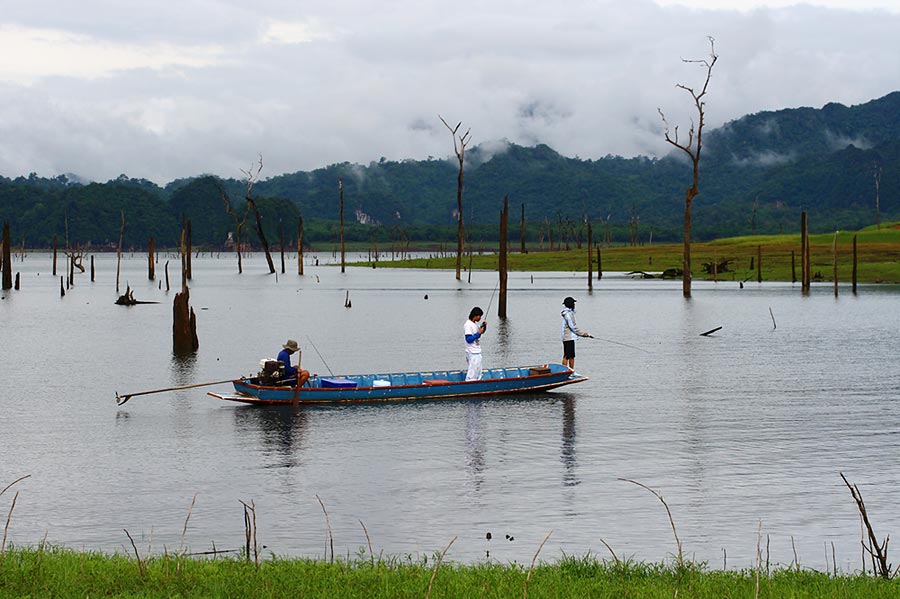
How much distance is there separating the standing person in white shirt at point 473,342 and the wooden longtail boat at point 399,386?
0.46 metres

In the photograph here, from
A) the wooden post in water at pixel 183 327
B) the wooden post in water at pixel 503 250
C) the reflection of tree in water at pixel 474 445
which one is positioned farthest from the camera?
the wooden post in water at pixel 503 250

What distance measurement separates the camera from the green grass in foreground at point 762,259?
136000mm

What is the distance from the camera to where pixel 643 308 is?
284ft

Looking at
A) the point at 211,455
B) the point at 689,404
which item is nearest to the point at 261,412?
the point at 211,455

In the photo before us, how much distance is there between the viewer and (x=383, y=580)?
554 inches

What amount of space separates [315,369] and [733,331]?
2861cm

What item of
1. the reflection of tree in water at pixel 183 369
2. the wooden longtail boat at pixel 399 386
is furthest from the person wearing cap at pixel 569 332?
the reflection of tree in water at pixel 183 369

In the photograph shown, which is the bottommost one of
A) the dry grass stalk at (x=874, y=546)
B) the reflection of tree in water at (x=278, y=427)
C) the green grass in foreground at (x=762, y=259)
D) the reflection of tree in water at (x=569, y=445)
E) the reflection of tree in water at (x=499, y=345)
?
the reflection of tree in water at (x=278, y=427)

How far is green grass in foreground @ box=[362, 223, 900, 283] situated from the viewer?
13600 centimetres

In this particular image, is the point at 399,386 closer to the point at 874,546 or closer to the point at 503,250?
the point at 874,546

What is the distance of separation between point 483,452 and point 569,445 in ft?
7.75

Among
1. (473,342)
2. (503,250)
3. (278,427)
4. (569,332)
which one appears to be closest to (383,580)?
(278,427)

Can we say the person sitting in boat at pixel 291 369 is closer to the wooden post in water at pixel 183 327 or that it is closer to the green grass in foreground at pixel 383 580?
the wooden post in water at pixel 183 327

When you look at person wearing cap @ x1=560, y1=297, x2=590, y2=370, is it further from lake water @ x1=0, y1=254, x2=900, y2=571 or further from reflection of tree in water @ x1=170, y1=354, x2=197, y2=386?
reflection of tree in water @ x1=170, y1=354, x2=197, y2=386
